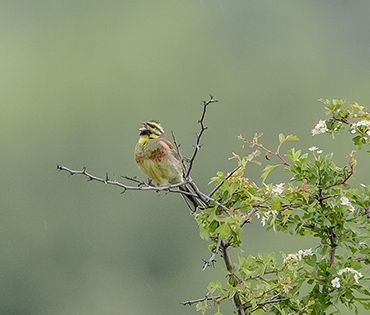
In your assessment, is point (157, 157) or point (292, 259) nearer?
point (292, 259)

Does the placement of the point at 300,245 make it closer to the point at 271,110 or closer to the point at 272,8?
the point at 271,110

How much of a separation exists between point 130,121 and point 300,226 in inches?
1797

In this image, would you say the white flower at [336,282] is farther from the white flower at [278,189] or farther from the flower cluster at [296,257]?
the white flower at [278,189]

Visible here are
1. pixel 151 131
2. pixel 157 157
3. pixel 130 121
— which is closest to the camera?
pixel 157 157

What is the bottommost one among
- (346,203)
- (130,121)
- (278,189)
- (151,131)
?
(346,203)

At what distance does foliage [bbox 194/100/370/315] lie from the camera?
4227 mm

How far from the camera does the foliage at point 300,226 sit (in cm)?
423

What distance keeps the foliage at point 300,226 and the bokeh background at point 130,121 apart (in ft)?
90.5

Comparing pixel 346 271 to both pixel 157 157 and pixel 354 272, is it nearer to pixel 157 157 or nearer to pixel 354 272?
pixel 354 272

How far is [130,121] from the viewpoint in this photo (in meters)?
49.8

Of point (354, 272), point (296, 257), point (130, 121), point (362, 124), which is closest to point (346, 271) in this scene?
point (354, 272)

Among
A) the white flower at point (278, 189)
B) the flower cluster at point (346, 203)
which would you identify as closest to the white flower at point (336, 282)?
the flower cluster at point (346, 203)

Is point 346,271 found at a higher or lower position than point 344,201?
lower

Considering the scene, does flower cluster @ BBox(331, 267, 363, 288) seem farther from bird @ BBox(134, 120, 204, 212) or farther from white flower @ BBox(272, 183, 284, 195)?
bird @ BBox(134, 120, 204, 212)
